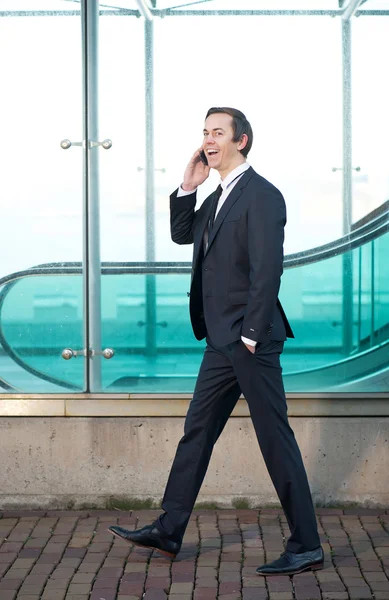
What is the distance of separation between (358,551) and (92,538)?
1273 millimetres

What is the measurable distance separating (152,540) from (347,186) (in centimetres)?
226

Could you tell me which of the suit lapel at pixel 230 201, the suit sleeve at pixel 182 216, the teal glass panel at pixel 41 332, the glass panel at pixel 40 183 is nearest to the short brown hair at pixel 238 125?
the suit lapel at pixel 230 201

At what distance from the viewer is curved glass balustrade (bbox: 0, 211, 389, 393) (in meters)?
6.73

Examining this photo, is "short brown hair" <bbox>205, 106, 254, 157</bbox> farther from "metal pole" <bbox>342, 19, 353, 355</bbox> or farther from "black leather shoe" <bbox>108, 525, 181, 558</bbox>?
"black leather shoe" <bbox>108, 525, 181, 558</bbox>

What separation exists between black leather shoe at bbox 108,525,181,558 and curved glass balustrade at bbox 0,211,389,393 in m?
1.28

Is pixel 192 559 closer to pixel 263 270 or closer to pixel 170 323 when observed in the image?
pixel 263 270

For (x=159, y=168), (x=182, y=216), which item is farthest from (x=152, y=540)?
(x=159, y=168)

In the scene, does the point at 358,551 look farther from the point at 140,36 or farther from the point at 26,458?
the point at 140,36

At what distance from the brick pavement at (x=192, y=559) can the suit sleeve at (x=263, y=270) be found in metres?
1.04

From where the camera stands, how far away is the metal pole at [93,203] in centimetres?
664

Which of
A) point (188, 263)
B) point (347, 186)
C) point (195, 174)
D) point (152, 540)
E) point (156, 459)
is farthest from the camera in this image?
point (188, 263)

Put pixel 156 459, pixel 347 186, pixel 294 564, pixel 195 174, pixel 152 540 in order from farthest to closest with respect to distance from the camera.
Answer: pixel 347 186
pixel 156 459
pixel 195 174
pixel 152 540
pixel 294 564

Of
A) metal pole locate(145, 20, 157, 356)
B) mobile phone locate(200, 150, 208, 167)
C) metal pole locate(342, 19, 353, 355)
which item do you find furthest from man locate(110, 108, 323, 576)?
metal pole locate(342, 19, 353, 355)

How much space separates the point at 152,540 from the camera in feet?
18.2
